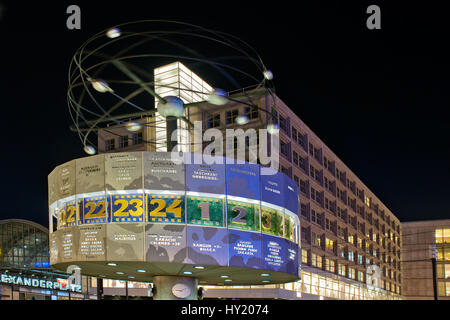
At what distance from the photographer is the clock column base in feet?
89.6

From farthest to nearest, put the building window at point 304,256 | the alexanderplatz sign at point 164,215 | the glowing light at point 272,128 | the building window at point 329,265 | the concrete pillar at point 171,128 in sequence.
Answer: the building window at point 329,265, the building window at point 304,256, the concrete pillar at point 171,128, the glowing light at point 272,128, the alexanderplatz sign at point 164,215

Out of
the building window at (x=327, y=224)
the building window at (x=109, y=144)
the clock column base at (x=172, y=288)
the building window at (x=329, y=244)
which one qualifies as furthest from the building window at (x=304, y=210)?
the clock column base at (x=172, y=288)

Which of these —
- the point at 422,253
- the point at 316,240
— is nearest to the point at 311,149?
the point at 316,240

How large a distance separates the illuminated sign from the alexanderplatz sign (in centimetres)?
5670

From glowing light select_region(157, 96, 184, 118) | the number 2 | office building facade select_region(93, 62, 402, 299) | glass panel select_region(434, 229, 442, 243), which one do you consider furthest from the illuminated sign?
glass panel select_region(434, 229, 442, 243)

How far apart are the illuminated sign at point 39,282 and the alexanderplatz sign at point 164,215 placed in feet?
186

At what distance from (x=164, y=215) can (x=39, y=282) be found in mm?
67323

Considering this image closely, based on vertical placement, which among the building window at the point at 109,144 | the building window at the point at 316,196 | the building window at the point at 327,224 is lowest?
the building window at the point at 327,224

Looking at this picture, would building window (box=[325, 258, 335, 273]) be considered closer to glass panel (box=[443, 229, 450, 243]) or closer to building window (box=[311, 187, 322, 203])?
building window (box=[311, 187, 322, 203])

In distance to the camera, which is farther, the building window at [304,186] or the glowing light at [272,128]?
the building window at [304,186]

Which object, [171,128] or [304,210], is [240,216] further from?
[304,210]

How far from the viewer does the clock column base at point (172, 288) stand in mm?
27297

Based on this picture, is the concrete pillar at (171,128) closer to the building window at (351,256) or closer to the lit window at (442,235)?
the building window at (351,256)

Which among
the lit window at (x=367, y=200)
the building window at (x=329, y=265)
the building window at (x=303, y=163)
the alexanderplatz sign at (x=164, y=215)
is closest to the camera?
the alexanderplatz sign at (x=164, y=215)
